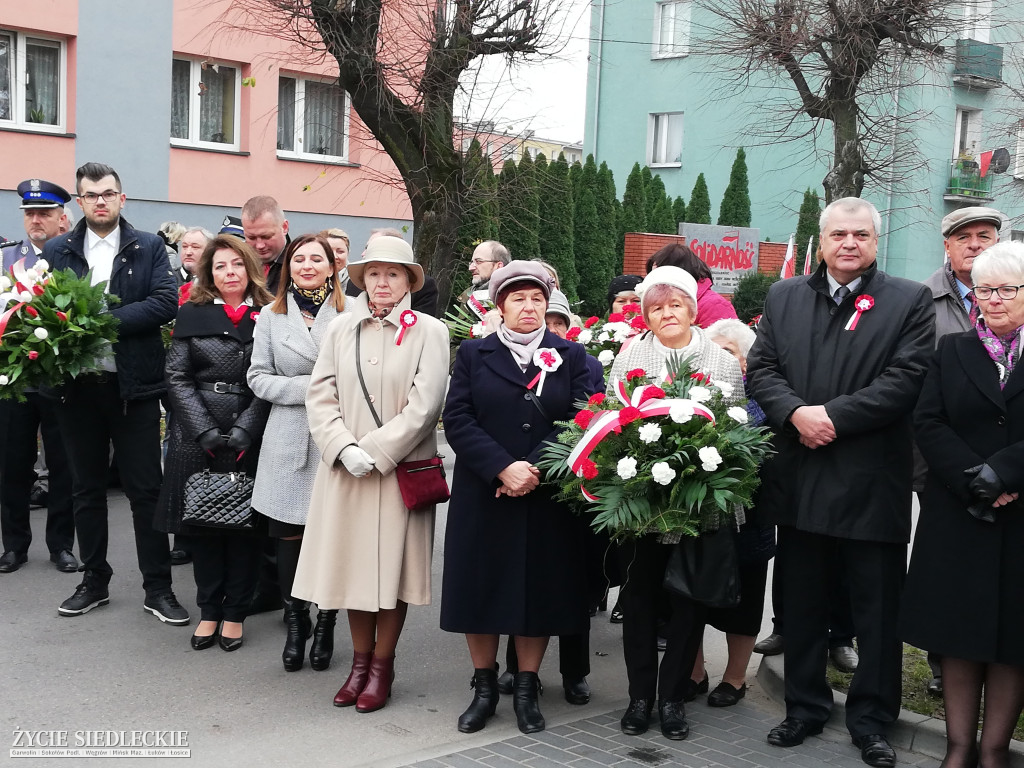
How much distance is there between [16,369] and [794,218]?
100ft

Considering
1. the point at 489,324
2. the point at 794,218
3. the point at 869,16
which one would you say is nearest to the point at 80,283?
the point at 489,324

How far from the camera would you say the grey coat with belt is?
591 cm

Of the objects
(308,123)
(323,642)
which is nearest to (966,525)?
(323,642)

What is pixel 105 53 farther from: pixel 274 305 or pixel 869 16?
pixel 274 305

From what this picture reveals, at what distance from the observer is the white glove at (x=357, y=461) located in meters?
5.24

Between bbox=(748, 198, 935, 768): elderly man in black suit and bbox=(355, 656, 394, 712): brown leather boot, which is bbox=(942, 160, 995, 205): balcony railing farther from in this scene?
bbox=(355, 656, 394, 712): brown leather boot

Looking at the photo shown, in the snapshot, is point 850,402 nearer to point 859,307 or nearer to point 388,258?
point 859,307

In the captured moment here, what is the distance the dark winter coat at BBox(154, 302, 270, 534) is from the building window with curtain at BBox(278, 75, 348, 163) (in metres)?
15.2

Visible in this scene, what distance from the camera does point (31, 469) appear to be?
7746 mm

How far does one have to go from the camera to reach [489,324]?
6695mm

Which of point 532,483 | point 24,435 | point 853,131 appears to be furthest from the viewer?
point 853,131

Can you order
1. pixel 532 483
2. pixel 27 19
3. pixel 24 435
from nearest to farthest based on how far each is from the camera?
pixel 532 483 → pixel 24 435 → pixel 27 19

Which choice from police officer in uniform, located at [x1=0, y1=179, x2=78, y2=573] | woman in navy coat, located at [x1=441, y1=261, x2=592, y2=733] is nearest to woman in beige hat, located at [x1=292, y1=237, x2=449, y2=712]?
woman in navy coat, located at [x1=441, y1=261, x2=592, y2=733]

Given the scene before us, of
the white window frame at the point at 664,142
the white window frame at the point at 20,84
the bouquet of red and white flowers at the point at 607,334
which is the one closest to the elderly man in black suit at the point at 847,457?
the bouquet of red and white flowers at the point at 607,334
